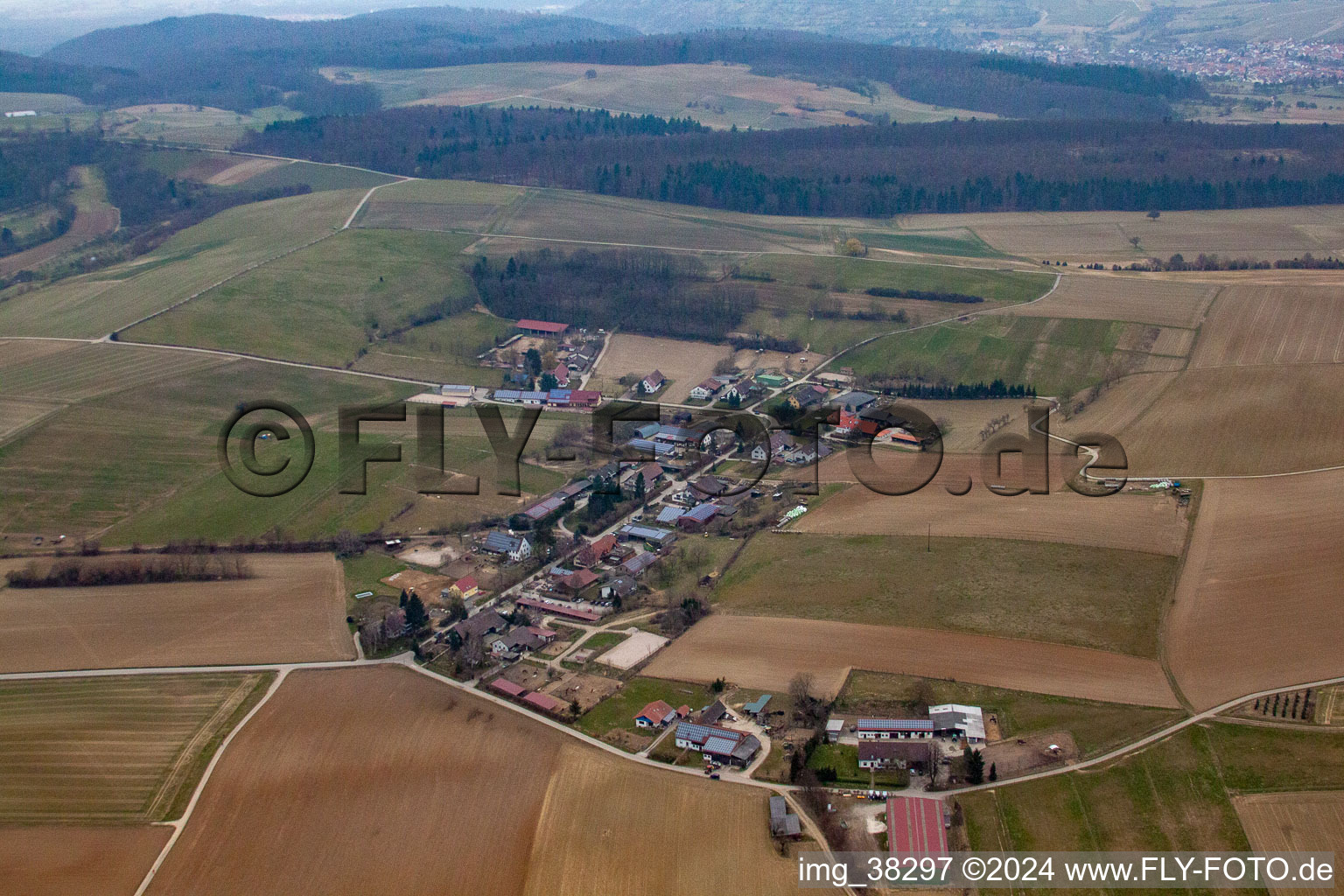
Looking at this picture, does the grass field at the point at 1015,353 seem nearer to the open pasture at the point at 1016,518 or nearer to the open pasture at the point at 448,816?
the open pasture at the point at 1016,518

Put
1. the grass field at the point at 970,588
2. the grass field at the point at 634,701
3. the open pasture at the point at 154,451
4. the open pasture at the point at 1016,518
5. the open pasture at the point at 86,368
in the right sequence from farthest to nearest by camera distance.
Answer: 1. the open pasture at the point at 86,368
2. the open pasture at the point at 154,451
3. the open pasture at the point at 1016,518
4. the grass field at the point at 970,588
5. the grass field at the point at 634,701

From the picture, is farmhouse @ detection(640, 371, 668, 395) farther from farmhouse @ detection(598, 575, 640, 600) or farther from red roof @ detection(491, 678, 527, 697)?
red roof @ detection(491, 678, 527, 697)

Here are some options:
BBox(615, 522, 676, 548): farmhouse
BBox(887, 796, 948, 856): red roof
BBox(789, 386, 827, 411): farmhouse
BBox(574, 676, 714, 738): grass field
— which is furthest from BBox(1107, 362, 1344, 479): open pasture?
BBox(887, 796, 948, 856): red roof

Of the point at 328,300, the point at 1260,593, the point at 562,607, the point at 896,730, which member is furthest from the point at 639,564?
the point at 328,300

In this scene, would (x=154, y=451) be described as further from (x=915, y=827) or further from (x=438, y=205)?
(x=438, y=205)

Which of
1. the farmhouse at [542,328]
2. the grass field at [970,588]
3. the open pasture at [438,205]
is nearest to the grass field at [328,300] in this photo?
the farmhouse at [542,328]

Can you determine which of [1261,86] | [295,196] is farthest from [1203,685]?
[1261,86]

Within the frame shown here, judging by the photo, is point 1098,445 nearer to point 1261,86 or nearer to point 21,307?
point 21,307

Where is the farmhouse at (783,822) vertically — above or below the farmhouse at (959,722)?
below
